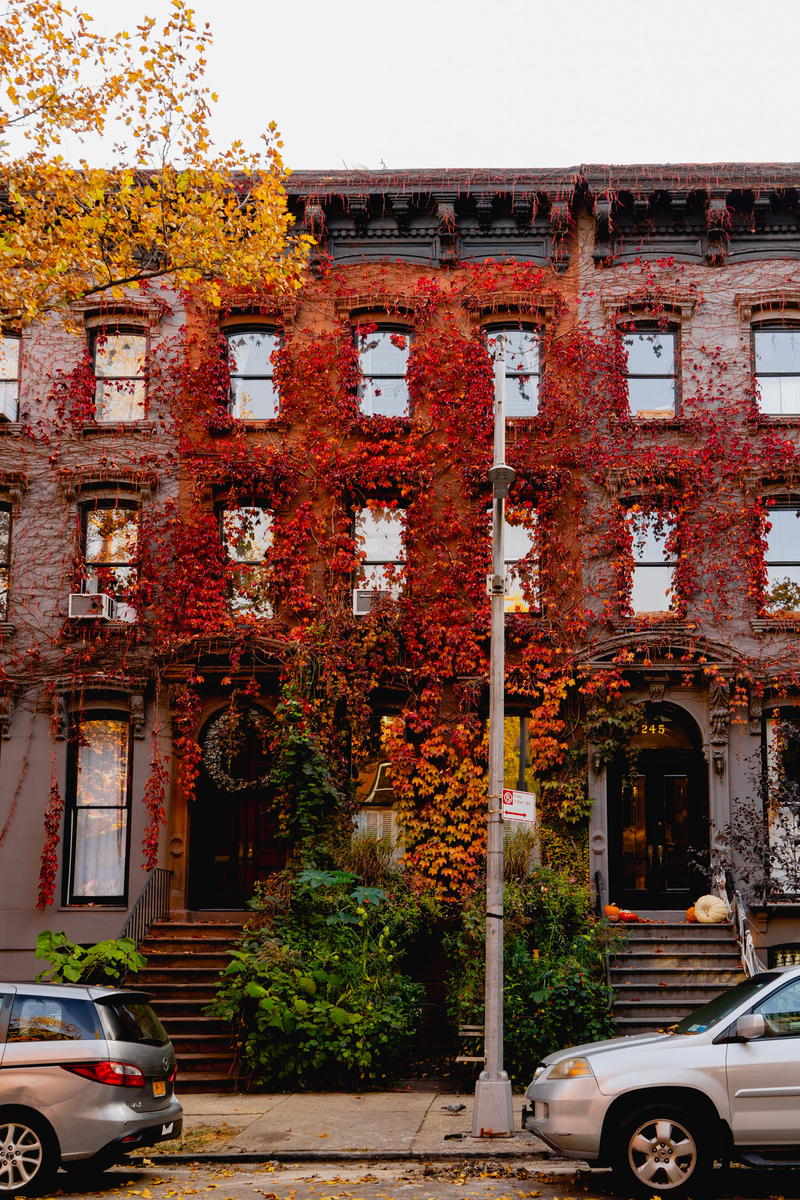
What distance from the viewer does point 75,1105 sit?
965 centimetres

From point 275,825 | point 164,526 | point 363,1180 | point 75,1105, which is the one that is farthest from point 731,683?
point 75,1105

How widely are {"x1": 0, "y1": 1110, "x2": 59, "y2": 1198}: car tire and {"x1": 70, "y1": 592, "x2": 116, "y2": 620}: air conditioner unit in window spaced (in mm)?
10199

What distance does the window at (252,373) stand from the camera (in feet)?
67.3

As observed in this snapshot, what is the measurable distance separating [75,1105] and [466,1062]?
5785mm

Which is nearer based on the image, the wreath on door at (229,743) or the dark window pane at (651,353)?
the wreath on door at (229,743)

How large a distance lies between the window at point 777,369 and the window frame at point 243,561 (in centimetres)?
820

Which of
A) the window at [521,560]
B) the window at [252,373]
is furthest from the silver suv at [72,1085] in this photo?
the window at [252,373]

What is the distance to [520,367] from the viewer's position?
20.4 metres

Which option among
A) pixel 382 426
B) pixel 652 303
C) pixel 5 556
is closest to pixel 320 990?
pixel 382 426

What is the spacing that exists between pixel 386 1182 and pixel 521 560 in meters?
11.1

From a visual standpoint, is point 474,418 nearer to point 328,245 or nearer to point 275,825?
point 328,245

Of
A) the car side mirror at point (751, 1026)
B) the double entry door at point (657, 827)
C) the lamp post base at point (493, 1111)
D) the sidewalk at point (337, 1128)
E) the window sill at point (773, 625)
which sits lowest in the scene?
the sidewalk at point (337, 1128)

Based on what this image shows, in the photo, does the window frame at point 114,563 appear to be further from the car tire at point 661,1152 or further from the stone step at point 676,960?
the car tire at point 661,1152

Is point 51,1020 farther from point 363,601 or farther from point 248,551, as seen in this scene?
point 248,551
